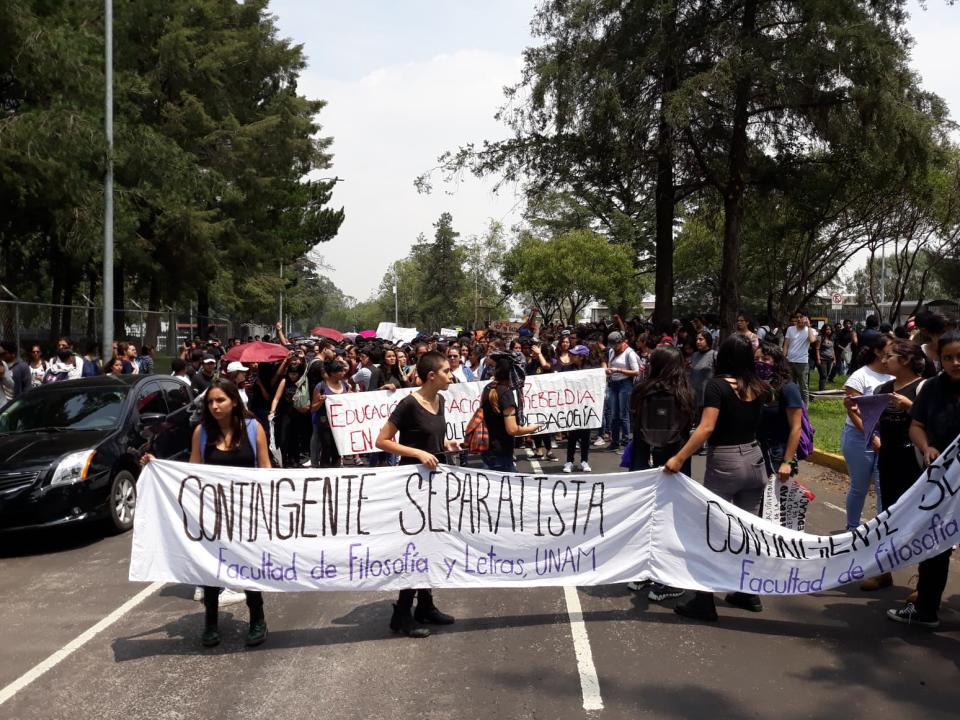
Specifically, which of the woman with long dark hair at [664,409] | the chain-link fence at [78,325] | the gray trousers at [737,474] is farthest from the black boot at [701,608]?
the chain-link fence at [78,325]

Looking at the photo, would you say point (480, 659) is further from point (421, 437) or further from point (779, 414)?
point (779, 414)

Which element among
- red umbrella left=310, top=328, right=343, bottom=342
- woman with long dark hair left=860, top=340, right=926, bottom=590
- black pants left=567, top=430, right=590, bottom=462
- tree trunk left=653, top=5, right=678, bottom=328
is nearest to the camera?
woman with long dark hair left=860, top=340, right=926, bottom=590

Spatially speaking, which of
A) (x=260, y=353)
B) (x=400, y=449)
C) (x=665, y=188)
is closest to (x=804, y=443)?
(x=400, y=449)

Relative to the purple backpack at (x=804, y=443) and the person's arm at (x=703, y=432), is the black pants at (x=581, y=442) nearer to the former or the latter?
the purple backpack at (x=804, y=443)

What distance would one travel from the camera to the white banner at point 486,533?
5293 mm

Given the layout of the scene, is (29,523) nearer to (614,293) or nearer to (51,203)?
(51,203)

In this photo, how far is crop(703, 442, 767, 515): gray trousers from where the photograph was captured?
551 centimetres

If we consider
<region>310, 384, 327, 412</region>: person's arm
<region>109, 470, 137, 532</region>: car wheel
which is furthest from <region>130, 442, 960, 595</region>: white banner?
<region>310, 384, 327, 412</region>: person's arm

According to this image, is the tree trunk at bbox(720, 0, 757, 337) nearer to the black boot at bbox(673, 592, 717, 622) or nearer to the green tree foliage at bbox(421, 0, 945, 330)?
the green tree foliage at bbox(421, 0, 945, 330)

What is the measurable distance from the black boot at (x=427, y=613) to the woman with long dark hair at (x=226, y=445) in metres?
0.97

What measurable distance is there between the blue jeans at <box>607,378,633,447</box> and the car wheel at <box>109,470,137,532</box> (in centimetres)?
698

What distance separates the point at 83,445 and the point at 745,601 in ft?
19.4

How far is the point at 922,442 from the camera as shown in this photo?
5.34m

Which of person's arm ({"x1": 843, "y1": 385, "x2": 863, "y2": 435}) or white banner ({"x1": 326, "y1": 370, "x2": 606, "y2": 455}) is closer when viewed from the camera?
person's arm ({"x1": 843, "y1": 385, "x2": 863, "y2": 435})
